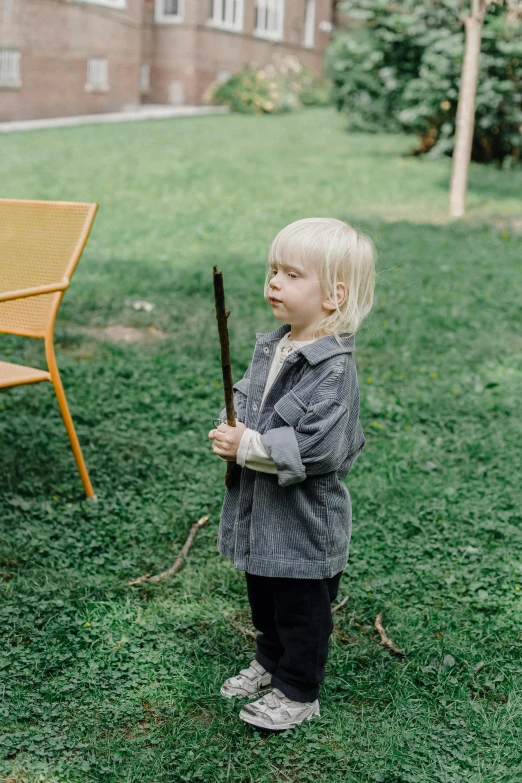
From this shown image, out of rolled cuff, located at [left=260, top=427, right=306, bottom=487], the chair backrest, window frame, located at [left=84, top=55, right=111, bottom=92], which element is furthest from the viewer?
window frame, located at [left=84, top=55, right=111, bottom=92]

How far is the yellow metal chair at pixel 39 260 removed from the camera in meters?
3.54

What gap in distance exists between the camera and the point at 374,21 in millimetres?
13602

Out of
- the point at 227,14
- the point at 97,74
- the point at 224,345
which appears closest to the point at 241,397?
the point at 224,345

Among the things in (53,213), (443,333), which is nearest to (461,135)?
(443,333)

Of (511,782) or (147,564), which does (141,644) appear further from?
(511,782)

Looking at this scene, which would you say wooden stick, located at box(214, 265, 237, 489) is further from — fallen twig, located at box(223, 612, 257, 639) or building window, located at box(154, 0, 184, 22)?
building window, located at box(154, 0, 184, 22)

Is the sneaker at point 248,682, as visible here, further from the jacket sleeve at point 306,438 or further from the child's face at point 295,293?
the child's face at point 295,293

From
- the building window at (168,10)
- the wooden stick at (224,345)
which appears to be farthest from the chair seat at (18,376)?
the building window at (168,10)

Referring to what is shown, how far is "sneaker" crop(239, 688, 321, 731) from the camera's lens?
2.38 m

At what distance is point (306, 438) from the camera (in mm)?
2113

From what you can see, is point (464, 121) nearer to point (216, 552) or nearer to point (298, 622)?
point (216, 552)

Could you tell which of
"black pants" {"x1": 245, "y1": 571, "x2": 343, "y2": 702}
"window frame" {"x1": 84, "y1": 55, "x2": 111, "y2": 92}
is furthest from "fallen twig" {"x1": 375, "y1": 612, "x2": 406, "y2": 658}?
"window frame" {"x1": 84, "y1": 55, "x2": 111, "y2": 92}

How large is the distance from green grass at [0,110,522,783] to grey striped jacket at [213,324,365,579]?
0.53 m

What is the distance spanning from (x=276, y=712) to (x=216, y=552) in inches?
38.4
